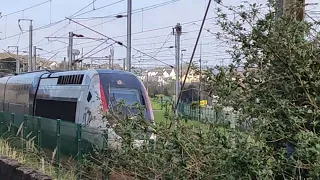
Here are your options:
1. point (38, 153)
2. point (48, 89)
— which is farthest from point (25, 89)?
point (38, 153)

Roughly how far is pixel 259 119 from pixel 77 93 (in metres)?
14.6

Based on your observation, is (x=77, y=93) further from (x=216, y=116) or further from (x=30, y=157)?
(x=216, y=116)

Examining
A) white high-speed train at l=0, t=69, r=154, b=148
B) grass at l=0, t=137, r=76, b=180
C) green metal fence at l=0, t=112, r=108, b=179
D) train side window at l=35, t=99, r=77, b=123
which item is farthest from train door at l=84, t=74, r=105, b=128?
grass at l=0, t=137, r=76, b=180

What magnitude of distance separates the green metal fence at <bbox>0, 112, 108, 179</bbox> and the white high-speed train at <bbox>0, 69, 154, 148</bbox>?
395 mm

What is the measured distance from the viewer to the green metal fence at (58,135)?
10406 mm

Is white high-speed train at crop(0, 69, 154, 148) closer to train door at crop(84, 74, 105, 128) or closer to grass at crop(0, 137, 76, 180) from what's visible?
train door at crop(84, 74, 105, 128)

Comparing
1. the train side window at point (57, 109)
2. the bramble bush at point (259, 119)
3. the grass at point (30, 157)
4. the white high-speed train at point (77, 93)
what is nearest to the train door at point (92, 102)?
the white high-speed train at point (77, 93)

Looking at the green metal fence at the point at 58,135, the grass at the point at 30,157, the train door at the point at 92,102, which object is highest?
the train door at the point at 92,102

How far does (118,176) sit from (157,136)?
1320 millimetres

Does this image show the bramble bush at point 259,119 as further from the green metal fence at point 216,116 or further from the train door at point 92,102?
the train door at point 92,102

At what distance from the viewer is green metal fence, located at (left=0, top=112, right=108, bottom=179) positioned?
410 inches

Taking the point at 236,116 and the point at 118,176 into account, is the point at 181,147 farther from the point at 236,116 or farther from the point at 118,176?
the point at 118,176

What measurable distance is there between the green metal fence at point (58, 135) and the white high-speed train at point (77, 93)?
40cm

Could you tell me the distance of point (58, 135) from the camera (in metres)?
13.1
